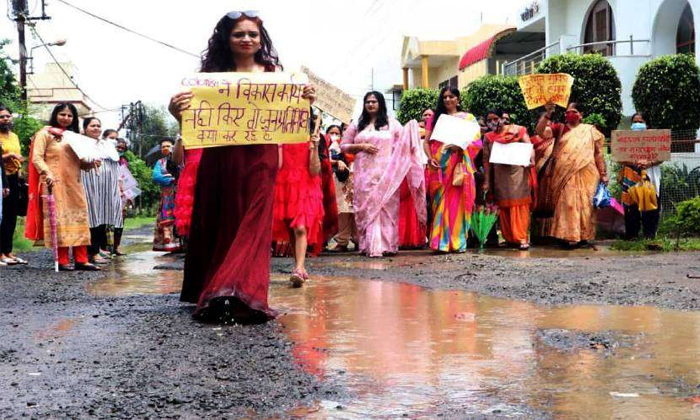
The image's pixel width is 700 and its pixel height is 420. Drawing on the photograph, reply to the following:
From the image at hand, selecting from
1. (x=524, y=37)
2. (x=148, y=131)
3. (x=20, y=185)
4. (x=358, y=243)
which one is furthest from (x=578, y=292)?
(x=148, y=131)

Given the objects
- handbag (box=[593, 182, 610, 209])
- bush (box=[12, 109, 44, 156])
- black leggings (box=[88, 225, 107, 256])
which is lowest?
black leggings (box=[88, 225, 107, 256])

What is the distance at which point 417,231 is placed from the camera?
11.3 metres

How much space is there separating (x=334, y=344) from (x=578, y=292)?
2.62m

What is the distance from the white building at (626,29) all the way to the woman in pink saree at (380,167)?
10.8 meters

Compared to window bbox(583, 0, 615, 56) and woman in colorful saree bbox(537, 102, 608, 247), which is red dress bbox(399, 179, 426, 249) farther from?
window bbox(583, 0, 615, 56)

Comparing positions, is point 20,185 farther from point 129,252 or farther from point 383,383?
point 383,383

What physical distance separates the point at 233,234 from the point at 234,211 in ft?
0.45

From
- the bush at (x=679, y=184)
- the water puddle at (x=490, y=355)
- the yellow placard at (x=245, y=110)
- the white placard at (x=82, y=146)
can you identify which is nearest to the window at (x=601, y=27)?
the bush at (x=679, y=184)

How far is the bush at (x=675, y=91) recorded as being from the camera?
1773cm

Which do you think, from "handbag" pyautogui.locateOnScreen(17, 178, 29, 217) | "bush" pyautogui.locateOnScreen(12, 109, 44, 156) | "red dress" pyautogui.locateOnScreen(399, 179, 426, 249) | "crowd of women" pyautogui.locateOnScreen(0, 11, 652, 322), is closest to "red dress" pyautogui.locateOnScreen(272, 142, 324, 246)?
"crowd of women" pyautogui.locateOnScreen(0, 11, 652, 322)

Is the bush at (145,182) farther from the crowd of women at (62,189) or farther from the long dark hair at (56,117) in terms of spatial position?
the long dark hair at (56,117)

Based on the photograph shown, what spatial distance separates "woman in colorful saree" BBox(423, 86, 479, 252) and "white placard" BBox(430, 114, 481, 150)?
0.08 meters

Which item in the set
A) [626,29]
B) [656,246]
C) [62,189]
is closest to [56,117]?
[62,189]

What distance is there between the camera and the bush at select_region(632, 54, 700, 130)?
1773cm
